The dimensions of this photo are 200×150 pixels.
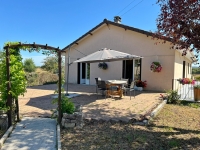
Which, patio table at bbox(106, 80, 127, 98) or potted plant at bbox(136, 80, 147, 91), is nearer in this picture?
patio table at bbox(106, 80, 127, 98)

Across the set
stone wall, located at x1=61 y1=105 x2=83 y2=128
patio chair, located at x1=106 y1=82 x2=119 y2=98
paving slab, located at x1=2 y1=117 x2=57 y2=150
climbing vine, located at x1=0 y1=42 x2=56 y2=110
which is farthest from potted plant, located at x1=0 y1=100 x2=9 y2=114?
patio chair, located at x1=106 y1=82 x2=119 y2=98

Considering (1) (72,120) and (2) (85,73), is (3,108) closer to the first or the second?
(1) (72,120)

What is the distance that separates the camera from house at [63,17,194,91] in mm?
11258

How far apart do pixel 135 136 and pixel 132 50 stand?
920 centimetres

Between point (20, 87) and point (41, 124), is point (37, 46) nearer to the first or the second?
point (20, 87)

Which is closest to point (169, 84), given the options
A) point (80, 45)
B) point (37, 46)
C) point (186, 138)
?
point (186, 138)

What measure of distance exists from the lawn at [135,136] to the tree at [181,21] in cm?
232

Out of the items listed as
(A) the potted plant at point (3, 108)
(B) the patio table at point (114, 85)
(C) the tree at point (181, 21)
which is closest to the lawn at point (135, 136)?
(A) the potted plant at point (3, 108)

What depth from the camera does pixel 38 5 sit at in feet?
41.3

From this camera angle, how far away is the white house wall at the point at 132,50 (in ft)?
36.8

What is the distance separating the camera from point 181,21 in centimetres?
399

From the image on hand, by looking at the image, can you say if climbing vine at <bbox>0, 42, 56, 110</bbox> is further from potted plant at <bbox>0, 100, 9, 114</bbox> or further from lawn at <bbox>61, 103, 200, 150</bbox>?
lawn at <bbox>61, 103, 200, 150</bbox>

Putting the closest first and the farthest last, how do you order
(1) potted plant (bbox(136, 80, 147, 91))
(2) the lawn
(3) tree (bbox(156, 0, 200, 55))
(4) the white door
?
(2) the lawn, (3) tree (bbox(156, 0, 200, 55)), (1) potted plant (bbox(136, 80, 147, 91)), (4) the white door

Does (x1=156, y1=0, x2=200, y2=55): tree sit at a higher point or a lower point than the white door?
higher
